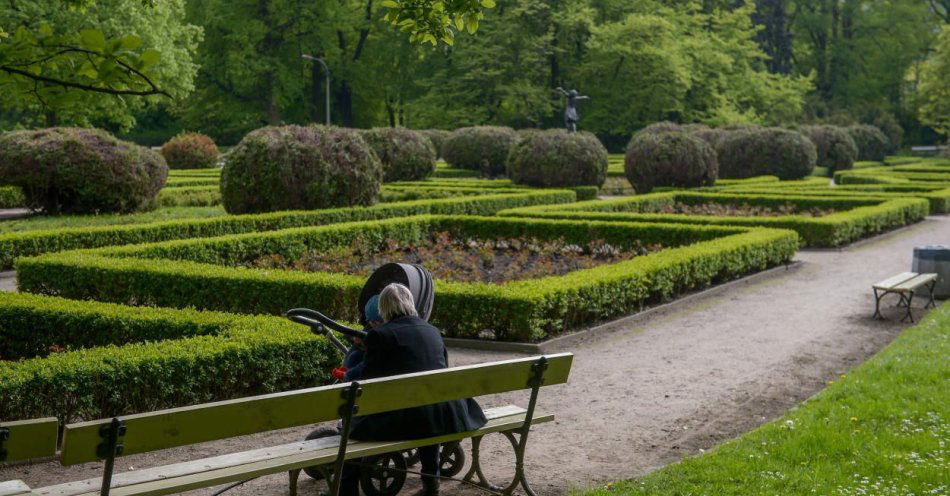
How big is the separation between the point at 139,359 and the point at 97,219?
12.7m

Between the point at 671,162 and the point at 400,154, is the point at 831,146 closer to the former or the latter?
the point at 671,162

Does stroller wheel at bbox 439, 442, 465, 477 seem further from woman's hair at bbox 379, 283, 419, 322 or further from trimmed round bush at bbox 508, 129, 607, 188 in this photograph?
trimmed round bush at bbox 508, 129, 607, 188

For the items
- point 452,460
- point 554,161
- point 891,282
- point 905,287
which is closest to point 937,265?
point 891,282

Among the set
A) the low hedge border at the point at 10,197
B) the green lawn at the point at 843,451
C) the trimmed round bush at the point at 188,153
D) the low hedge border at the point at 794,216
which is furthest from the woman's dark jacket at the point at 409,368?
the trimmed round bush at the point at 188,153

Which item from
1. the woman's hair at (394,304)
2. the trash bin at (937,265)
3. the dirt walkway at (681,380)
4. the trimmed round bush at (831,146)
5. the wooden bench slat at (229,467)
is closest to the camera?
the wooden bench slat at (229,467)

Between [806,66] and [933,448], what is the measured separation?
7175 centimetres

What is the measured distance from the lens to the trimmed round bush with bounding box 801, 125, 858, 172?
44.0 m

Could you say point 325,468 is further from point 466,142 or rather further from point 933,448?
point 466,142

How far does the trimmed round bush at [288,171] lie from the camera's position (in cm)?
1759

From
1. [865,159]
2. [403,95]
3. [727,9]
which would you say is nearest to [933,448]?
[865,159]

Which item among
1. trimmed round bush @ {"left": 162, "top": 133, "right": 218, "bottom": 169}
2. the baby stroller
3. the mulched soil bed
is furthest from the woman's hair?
trimmed round bush @ {"left": 162, "top": 133, "right": 218, "bottom": 169}

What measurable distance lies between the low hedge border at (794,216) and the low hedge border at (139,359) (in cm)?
1084

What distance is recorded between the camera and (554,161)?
91.5ft

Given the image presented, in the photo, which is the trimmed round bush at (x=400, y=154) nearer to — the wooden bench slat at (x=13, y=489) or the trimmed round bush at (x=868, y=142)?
the wooden bench slat at (x=13, y=489)
